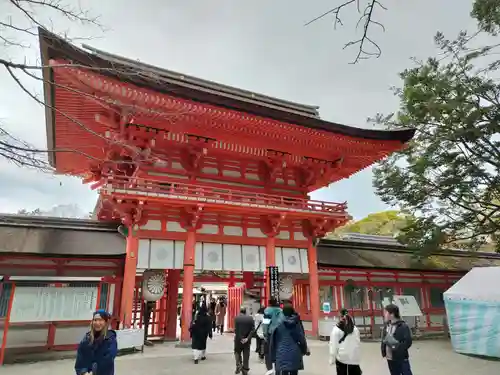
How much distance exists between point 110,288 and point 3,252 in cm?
319

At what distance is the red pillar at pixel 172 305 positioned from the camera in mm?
12266

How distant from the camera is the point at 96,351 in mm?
3844

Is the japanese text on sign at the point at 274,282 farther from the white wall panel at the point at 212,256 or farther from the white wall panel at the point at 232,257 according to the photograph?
the white wall panel at the point at 212,256

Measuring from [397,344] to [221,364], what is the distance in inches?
186

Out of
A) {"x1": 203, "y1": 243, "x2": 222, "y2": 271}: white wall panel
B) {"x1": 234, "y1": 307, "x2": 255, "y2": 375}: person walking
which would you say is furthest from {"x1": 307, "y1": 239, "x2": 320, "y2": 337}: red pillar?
{"x1": 234, "y1": 307, "x2": 255, "y2": 375}: person walking

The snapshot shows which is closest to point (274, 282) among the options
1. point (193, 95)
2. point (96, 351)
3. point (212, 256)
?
point (212, 256)

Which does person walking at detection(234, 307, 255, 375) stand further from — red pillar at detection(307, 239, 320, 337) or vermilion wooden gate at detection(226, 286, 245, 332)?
vermilion wooden gate at detection(226, 286, 245, 332)

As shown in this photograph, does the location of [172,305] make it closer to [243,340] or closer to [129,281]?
[129,281]

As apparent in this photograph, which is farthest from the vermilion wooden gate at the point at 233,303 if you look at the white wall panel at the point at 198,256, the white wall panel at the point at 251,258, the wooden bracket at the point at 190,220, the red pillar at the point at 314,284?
the wooden bracket at the point at 190,220

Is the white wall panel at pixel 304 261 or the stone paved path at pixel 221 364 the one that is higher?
the white wall panel at pixel 304 261

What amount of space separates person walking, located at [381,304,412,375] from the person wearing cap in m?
4.05

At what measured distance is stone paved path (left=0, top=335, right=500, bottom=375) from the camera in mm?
7543

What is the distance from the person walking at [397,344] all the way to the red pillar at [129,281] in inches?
290

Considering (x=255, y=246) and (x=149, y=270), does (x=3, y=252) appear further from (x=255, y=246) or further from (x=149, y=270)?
(x=255, y=246)
